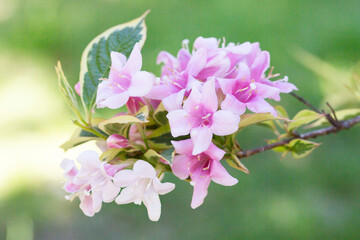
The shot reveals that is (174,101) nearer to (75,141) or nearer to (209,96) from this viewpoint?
(209,96)

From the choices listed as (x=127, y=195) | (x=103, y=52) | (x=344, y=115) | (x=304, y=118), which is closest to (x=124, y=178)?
(x=127, y=195)

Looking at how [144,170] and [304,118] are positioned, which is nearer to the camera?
[144,170]

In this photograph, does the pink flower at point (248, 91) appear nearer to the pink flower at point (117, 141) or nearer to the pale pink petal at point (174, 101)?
the pale pink petal at point (174, 101)

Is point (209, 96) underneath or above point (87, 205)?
above

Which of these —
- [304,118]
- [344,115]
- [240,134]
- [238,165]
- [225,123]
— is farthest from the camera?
[240,134]

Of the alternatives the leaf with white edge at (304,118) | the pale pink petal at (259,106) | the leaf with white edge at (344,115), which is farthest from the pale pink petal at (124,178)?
the leaf with white edge at (344,115)

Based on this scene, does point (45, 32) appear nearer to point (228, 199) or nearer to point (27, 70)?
point (27, 70)
